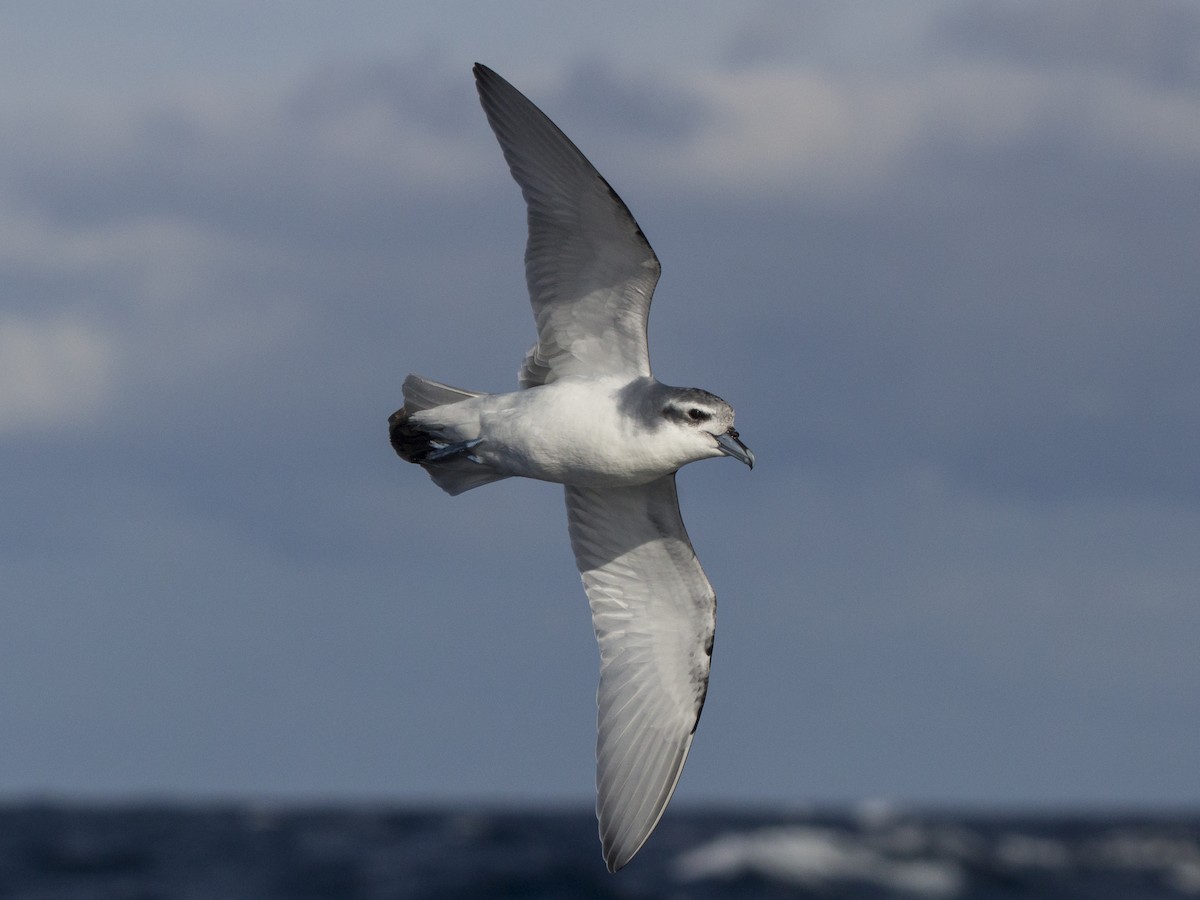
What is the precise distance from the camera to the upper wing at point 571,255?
11.2m

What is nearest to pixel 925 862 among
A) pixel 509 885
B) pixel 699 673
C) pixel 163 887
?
Result: pixel 509 885

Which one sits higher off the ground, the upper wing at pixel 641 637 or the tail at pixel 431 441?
the tail at pixel 431 441

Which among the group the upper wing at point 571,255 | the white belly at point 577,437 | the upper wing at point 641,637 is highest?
the upper wing at point 571,255

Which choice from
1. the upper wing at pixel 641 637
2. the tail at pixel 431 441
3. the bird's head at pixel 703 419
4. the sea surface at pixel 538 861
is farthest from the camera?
the sea surface at pixel 538 861

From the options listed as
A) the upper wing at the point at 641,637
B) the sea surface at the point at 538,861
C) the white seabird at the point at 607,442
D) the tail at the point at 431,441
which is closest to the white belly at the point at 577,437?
the white seabird at the point at 607,442

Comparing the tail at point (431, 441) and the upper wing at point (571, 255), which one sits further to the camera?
the tail at point (431, 441)

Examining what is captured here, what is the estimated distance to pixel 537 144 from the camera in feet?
37.1

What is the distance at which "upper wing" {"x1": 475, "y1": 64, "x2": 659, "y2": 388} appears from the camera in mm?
11227

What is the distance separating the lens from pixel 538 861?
46.6 m

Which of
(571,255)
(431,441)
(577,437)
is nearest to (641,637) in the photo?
(431,441)

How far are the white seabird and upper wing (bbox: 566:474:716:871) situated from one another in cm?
1

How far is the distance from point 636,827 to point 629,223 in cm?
439

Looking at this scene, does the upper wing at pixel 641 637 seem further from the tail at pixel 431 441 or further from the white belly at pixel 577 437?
the white belly at pixel 577 437

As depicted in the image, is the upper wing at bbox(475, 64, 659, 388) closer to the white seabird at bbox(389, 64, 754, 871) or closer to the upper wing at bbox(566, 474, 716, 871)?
the white seabird at bbox(389, 64, 754, 871)
